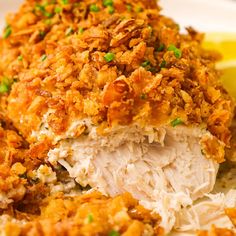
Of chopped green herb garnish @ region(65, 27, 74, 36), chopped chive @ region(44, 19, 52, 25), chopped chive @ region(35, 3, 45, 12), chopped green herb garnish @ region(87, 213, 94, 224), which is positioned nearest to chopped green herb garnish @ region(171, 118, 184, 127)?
chopped green herb garnish @ region(87, 213, 94, 224)

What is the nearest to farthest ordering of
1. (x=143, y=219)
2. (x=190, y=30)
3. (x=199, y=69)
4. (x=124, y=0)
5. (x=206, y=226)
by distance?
1. (x=143, y=219)
2. (x=206, y=226)
3. (x=199, y=69)
4. (x=124, y=0)
5. (x=190, y=30)

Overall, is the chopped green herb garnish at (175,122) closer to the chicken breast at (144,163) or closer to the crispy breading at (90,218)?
the chicken breast at (144,163)

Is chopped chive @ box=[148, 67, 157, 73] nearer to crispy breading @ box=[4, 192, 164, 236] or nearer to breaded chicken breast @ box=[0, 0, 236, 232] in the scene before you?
breaded chicken breast @ box=[0, 0, 236, 232]

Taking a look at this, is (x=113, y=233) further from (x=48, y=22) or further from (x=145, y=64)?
(x=48, y=22)

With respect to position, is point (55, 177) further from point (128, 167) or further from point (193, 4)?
point (193, 4)

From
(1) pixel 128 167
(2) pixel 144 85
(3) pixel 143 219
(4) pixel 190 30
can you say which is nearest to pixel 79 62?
(2) pixel 144 85

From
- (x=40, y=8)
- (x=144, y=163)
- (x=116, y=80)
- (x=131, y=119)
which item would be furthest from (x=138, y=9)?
(x=144, y=163)
